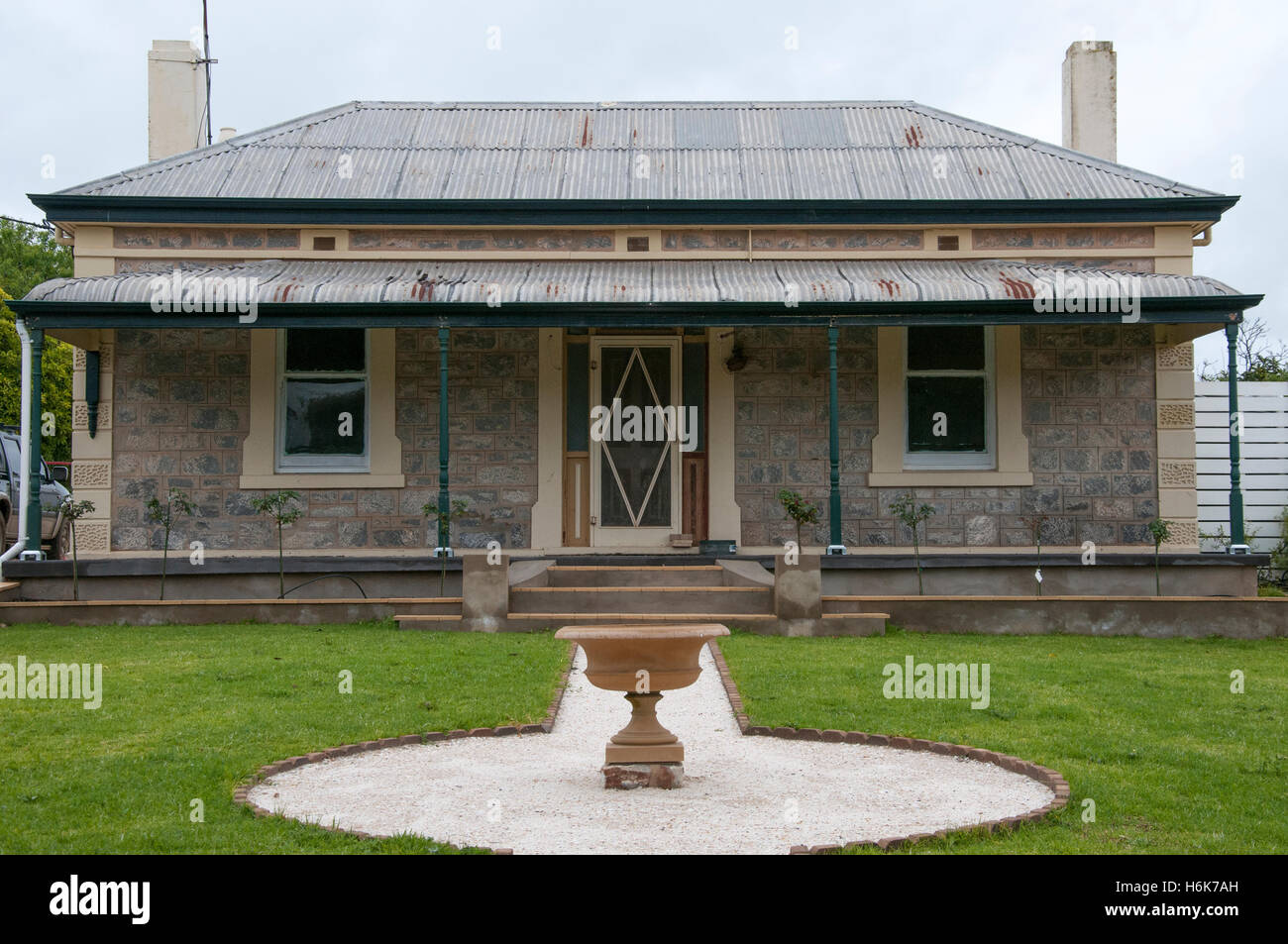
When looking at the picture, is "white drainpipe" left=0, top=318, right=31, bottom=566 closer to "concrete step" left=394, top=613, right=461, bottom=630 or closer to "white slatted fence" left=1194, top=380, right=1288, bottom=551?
"concrete step" left=394, top=613, right=461, bottom=630

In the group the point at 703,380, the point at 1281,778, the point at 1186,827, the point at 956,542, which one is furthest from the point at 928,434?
the point at 1186,827

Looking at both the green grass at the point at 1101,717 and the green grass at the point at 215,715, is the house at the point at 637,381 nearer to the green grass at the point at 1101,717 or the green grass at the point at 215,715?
the green grass at the point at 215,715

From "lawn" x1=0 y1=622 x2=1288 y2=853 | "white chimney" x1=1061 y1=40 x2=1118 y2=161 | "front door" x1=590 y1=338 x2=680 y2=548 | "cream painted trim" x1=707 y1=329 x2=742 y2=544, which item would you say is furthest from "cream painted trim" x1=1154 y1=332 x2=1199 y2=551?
"front door" x1=590 y1=338 x2=680 y2=548

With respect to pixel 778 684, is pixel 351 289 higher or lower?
higher

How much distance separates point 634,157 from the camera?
16.0 m

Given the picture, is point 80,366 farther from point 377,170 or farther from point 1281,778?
point 1281,778

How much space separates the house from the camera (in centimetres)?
1410

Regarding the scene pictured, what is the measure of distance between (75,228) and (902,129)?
33.5ft

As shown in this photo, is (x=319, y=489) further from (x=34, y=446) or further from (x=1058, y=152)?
(x=1058, y=152)

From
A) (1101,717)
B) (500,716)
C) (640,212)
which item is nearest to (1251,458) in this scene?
(640,212)

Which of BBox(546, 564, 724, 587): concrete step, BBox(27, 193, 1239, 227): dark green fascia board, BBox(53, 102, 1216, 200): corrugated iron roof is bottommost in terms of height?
BBox(546, 564, 724, 587): concrete step

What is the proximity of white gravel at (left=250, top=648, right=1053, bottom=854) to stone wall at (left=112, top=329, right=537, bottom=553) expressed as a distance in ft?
22.7

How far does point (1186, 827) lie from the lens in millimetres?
5352

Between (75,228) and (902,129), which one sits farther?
(902,129)
